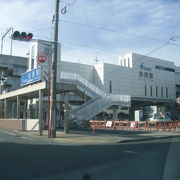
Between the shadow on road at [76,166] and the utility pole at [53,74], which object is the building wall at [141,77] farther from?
the shadow on road at [76,166]

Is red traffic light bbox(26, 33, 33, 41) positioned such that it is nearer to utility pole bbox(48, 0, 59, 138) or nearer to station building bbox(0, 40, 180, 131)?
utility pole bbox(48, 0, 59, 138)

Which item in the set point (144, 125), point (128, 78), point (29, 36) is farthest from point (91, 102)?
point (128, 78)

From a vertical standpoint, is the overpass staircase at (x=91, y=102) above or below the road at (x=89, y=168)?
above

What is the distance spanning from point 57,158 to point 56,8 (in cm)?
Result: 1400

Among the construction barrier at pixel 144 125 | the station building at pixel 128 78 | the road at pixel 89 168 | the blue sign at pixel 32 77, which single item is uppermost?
the station building at pixel 128 78

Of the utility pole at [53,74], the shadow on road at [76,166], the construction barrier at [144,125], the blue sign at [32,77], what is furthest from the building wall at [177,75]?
the shadow on road at [76,166]

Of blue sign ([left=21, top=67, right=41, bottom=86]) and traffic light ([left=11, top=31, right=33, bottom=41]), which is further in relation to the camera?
blue sign ([left=21, top=67, right=41, bottom=86])

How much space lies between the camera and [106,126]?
124 ft

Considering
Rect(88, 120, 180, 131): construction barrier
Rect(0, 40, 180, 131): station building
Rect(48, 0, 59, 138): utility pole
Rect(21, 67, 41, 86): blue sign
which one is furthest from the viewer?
Rect(0, 40, 180, 131): station building

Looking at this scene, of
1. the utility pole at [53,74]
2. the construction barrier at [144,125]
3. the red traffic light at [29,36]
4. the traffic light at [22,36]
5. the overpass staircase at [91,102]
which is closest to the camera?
the traffic light at [22,36]

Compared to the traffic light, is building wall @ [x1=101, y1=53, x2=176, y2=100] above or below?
above

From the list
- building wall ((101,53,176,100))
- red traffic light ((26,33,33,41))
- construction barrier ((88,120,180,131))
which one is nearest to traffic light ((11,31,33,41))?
red traffic light ((26,33,33,41))

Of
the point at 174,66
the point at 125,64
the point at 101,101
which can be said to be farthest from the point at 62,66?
the point at 174,66

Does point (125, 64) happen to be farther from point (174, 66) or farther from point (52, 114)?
point (52, 114)
